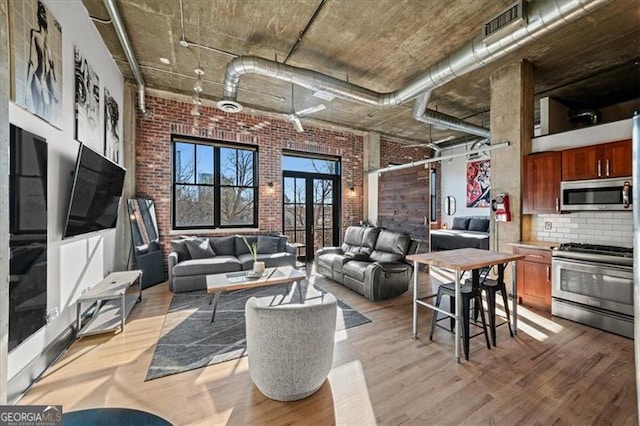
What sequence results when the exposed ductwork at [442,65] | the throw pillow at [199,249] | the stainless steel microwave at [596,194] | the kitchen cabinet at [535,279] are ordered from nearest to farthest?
the exposed ductwork at [442,65] < the stainless steel microwave at [596,194] < the kitchen cabinet at [535,279] < the throw pillow at [199,249]

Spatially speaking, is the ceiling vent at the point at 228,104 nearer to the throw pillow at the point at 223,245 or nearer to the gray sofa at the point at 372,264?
the throw pillow at the point at 223,245

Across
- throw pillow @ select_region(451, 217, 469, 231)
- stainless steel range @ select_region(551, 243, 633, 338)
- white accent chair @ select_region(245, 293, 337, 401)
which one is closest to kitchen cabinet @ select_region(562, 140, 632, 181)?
stainless steel range @ select_region(551, 243, 633, 338)

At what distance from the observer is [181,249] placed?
5137 millimetres

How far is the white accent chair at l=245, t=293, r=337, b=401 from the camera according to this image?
6.26 feet

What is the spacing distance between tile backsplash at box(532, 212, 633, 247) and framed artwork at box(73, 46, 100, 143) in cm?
646

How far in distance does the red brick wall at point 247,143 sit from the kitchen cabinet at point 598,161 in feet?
16.1

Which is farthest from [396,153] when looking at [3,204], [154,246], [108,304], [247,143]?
[3,204]

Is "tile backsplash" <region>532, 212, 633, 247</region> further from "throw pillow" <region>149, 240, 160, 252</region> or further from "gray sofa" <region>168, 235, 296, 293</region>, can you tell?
"throw pillow" <region>149, 240, 160, 252</region>

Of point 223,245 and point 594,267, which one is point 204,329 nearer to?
point 223,245

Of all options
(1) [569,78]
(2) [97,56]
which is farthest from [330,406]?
(1) [569,78]

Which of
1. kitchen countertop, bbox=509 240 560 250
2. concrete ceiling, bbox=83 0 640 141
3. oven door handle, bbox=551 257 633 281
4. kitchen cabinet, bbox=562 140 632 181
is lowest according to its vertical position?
oven door handle, bbox=551 257 633 281

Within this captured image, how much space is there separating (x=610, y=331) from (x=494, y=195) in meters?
2.24

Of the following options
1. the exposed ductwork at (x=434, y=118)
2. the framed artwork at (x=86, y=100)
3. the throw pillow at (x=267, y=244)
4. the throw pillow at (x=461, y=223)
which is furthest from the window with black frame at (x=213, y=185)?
the throw pillow at (x=461, y=223)

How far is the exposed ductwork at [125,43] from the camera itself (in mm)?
2975
